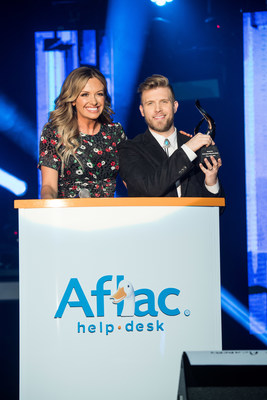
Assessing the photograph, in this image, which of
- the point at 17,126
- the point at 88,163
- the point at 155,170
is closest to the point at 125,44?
the point at 17,126

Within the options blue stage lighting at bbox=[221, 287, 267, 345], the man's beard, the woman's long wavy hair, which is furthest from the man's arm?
blue stage lighting at bbox=[221, 287, 267, 345]

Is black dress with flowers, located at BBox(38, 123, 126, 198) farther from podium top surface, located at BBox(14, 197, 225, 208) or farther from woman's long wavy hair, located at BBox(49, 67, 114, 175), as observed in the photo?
podium top surface, located at BBox(14, 197, 225, 208)

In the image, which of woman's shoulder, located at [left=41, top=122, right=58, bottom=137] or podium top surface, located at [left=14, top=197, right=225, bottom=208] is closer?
podium top surface, located at [left=14, top=197, right=225, bottom=208]

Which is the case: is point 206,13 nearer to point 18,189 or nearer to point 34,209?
point 18,189

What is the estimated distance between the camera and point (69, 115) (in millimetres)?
2438

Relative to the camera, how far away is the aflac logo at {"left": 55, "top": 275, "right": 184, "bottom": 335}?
1.63 m

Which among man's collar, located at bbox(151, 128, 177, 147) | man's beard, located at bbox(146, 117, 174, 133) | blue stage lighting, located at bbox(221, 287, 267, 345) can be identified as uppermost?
man's beard, located at bbox(146, 117, 174, 133)

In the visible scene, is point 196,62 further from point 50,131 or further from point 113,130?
point 50,131

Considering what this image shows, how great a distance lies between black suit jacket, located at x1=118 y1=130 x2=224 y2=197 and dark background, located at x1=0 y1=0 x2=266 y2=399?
1.62 meters

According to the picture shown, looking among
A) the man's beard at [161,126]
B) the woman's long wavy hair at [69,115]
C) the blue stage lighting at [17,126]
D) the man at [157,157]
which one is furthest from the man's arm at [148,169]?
the blue stage lighting at [17,126]

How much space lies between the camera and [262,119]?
3.80m

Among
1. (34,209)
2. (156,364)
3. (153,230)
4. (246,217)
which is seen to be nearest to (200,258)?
(153,230)

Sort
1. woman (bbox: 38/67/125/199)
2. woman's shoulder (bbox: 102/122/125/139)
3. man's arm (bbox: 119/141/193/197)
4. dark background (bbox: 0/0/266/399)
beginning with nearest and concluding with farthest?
man's arm (bbox: 119/141/193/197)
woman (bbox: 38/67/125/199)
woman's shoulder (bbox: 102/122/125/139)
dark background (bbox: 0/0/266/399)

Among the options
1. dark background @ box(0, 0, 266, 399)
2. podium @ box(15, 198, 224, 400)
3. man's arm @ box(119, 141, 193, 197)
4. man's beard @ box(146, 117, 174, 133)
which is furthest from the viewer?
dark background @ box(0, 0, 266, 399)
